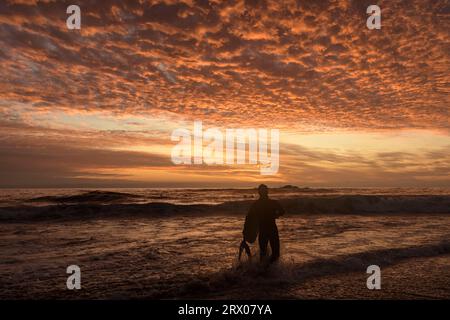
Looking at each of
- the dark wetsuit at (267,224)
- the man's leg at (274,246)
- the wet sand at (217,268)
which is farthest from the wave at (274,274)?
the dark wetsuit at (267,224)

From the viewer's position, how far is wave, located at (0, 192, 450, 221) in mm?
28953

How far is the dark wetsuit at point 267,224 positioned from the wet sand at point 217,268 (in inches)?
18.7

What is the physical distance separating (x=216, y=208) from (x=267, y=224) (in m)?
24.9

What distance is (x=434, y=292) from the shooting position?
7.82m

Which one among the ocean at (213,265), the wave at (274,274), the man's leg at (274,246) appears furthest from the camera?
the man's leg at (274,246)

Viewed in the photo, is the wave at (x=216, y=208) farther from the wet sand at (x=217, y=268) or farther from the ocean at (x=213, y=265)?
the wet sand at (x=217, y=268)

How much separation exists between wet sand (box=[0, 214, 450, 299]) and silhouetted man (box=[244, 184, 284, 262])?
486 millimetres

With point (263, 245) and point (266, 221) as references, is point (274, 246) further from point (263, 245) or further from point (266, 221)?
point (266, 221)

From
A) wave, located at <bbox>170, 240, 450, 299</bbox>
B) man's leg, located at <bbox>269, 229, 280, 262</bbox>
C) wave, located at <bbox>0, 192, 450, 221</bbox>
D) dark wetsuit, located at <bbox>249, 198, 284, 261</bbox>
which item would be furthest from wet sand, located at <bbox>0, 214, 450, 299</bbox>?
wave, located at <bbox>0, 192, 450, 221</bbox>

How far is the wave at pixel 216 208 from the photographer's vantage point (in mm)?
28953

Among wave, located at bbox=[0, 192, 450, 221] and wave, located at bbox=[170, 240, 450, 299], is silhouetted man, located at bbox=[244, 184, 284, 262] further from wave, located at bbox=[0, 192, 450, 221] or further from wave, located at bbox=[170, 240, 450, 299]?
wave, located at bbox=[0, 192, 450, 221]

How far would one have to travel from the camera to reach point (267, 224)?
9.78 metres

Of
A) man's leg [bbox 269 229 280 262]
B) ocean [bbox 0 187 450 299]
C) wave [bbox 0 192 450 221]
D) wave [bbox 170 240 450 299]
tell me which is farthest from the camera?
wave [bbox 0 192 450 221]
